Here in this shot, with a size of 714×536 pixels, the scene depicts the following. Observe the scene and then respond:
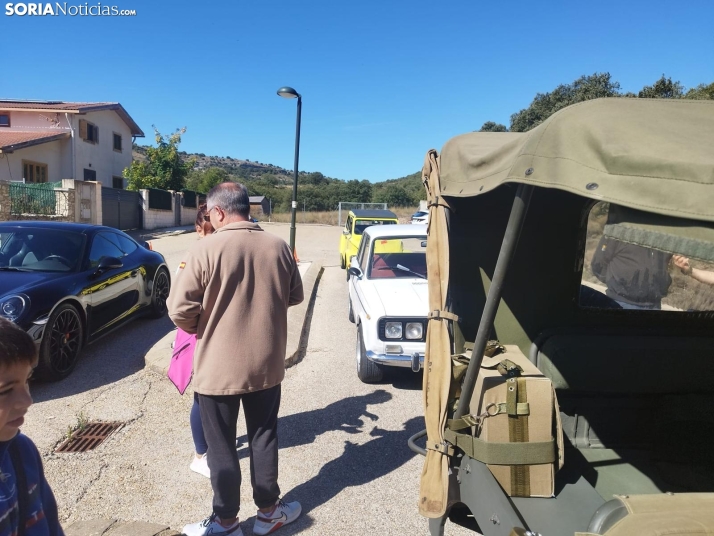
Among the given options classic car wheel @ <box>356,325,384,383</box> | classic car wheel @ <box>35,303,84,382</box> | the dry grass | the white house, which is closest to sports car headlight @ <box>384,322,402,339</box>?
classic car wheel @ <box>356,325,384,383</box>

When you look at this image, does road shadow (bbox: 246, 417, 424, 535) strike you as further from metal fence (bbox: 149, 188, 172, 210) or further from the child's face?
metal fence (bbox: 149, 188, 172, 210)

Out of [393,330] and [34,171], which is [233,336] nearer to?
[393,330]

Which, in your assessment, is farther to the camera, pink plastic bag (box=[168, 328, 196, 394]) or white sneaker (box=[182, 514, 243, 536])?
pink plastic bag (box=[168, 328, 196, 394])

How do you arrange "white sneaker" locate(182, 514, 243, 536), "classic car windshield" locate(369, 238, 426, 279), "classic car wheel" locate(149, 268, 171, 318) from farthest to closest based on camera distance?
"classic car wheel" locate(149, 268, 171, 318) < "classic car windshield" locate(369, 238, 426, 279) < "white sneaker" locate(182, 514, 243, 536)

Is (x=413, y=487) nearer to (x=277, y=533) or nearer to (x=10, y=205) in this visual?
(x=277, y=533)

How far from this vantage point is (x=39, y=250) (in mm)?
5461

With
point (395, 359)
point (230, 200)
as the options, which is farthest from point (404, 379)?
point (230, 200)

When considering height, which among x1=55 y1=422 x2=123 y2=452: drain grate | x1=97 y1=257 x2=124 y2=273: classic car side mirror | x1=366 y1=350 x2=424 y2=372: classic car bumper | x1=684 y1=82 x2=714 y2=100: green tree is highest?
x1=684 y1=82 x2=714 y2=100: green tree

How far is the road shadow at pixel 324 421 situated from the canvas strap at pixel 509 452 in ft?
6.57

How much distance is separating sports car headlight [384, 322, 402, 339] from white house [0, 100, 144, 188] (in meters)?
23.1

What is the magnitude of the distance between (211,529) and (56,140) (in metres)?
27.5

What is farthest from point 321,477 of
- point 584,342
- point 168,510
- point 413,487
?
point 584,342

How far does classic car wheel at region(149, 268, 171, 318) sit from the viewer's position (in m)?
7.21

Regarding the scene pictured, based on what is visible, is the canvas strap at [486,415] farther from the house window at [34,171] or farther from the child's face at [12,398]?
the house window at [34,171]
